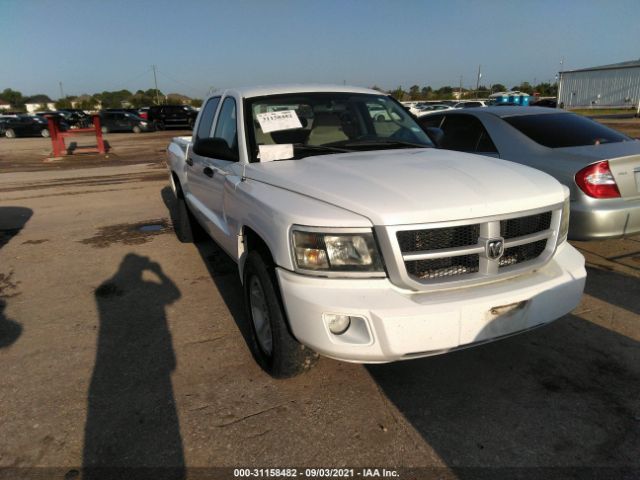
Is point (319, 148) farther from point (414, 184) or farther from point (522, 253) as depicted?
point (522, 253)

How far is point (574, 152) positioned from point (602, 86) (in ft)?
153

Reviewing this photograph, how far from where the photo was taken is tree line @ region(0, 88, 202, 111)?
278ft

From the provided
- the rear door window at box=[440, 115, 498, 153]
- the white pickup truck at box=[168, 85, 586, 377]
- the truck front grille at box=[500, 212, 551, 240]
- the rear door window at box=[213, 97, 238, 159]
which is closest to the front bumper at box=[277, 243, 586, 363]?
the white pickup truck at box=[168, 85, 586, 377]

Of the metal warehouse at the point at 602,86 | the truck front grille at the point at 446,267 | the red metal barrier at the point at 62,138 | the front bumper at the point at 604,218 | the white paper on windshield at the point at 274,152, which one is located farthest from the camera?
the metal warehouse at the point at 602,86

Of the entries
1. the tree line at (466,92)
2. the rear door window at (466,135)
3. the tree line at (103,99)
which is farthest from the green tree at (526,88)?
the rear door window at (466,135)

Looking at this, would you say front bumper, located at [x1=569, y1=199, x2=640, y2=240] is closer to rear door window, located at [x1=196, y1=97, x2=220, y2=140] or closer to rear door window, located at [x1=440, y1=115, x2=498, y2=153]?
rear door window, located at [x1=440, y1=115, x2=498, y2=153]

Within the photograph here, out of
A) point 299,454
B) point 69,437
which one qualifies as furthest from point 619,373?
point 69,437

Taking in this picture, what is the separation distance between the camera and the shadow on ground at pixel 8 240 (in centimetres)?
366

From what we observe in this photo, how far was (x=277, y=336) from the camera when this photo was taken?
8.68ft

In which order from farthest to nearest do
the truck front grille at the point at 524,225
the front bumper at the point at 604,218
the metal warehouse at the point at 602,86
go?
the metal warehouse at the point at 602,86 < the front bumper at the point at 604,218 < the truck front grille at the point at 524,225

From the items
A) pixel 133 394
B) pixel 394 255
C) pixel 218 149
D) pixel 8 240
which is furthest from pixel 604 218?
pixel 8 240

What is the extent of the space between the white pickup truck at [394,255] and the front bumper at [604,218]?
1.46 metres

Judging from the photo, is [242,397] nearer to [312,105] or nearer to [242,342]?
[242,342]

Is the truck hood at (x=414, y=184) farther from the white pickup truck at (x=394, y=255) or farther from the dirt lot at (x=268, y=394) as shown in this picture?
the dirt lot at (x=268, y=394)
